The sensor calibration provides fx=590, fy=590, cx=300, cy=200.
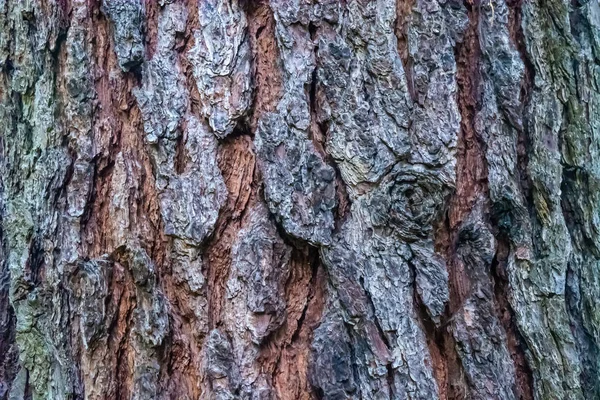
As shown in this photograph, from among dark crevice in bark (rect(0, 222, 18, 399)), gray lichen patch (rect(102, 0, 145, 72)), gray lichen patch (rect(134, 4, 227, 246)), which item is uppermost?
gray lichen patch (rect(102, 0, 145, 72))

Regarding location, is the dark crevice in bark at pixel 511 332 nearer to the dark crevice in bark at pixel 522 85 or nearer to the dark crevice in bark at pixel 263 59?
the dark crevice in bark at pixel 522 85

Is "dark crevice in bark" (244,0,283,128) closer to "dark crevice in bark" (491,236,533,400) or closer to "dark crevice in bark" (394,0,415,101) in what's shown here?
"dark crevice in bark" (394,0,415,101)

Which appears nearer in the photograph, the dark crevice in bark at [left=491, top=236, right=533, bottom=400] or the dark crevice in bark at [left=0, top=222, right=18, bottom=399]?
the dark crevice in bark at [left=491, top=236, right=533, bottom=400]

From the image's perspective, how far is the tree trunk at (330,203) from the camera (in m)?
0.92

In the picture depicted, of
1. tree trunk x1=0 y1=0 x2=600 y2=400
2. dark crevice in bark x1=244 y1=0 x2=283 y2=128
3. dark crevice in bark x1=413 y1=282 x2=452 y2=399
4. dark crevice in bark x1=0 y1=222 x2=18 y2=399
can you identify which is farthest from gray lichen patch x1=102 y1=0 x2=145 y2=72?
dark crevice in bark x1=413 y1=282 x2=452 y2=399

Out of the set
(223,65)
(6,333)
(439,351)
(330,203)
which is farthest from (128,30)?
(439,351)

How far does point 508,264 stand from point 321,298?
1.00 feet

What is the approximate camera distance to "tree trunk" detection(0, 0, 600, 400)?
92 cm

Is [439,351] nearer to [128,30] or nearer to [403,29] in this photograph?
[403,29]

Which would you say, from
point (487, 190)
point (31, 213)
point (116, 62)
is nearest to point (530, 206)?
point (487, 190)

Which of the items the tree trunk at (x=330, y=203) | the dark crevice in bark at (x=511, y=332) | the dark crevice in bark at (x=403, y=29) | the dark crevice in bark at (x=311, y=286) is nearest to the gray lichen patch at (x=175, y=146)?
the tree trunk at (x=330, y=203)

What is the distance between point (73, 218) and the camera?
100 centimetres

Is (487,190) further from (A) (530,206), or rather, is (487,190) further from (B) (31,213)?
(B) (31,213)

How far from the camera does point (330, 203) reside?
37.0 inches
